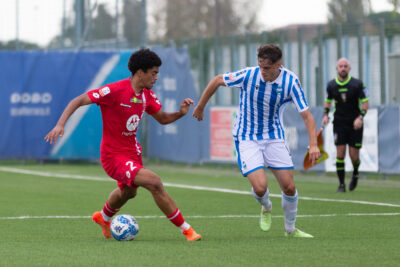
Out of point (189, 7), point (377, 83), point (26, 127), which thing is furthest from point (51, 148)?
point (189, 7)

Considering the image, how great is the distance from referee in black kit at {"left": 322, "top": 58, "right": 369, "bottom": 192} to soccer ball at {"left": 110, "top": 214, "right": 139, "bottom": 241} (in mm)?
6759

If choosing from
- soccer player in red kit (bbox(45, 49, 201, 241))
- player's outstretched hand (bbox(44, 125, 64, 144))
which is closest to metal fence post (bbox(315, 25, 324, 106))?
Result: soccer player in red kit (bbox(45, 49, 201, 241))

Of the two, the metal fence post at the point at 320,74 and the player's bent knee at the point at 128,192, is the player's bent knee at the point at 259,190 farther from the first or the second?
the metal fence post at the point at 320,74

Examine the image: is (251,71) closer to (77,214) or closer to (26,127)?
(77,214)

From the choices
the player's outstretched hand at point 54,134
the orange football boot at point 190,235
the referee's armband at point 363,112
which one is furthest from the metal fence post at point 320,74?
the player's outstretched hand at point 54,134

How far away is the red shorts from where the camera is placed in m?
9.19

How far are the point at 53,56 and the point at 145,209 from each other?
41.8 ft

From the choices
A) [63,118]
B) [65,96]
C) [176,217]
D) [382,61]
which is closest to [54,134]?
[63,118]

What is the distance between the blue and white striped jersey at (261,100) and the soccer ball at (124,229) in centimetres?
157

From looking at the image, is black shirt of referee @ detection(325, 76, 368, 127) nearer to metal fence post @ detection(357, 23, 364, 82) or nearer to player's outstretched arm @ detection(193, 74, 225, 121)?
metal fence post @ detection(357, 23, 364, 82)

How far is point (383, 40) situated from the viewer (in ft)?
62.6

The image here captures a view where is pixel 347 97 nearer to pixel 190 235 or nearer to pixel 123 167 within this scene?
pixel 190 235

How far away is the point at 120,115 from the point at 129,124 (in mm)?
138

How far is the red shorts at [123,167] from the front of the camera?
9188 mm
